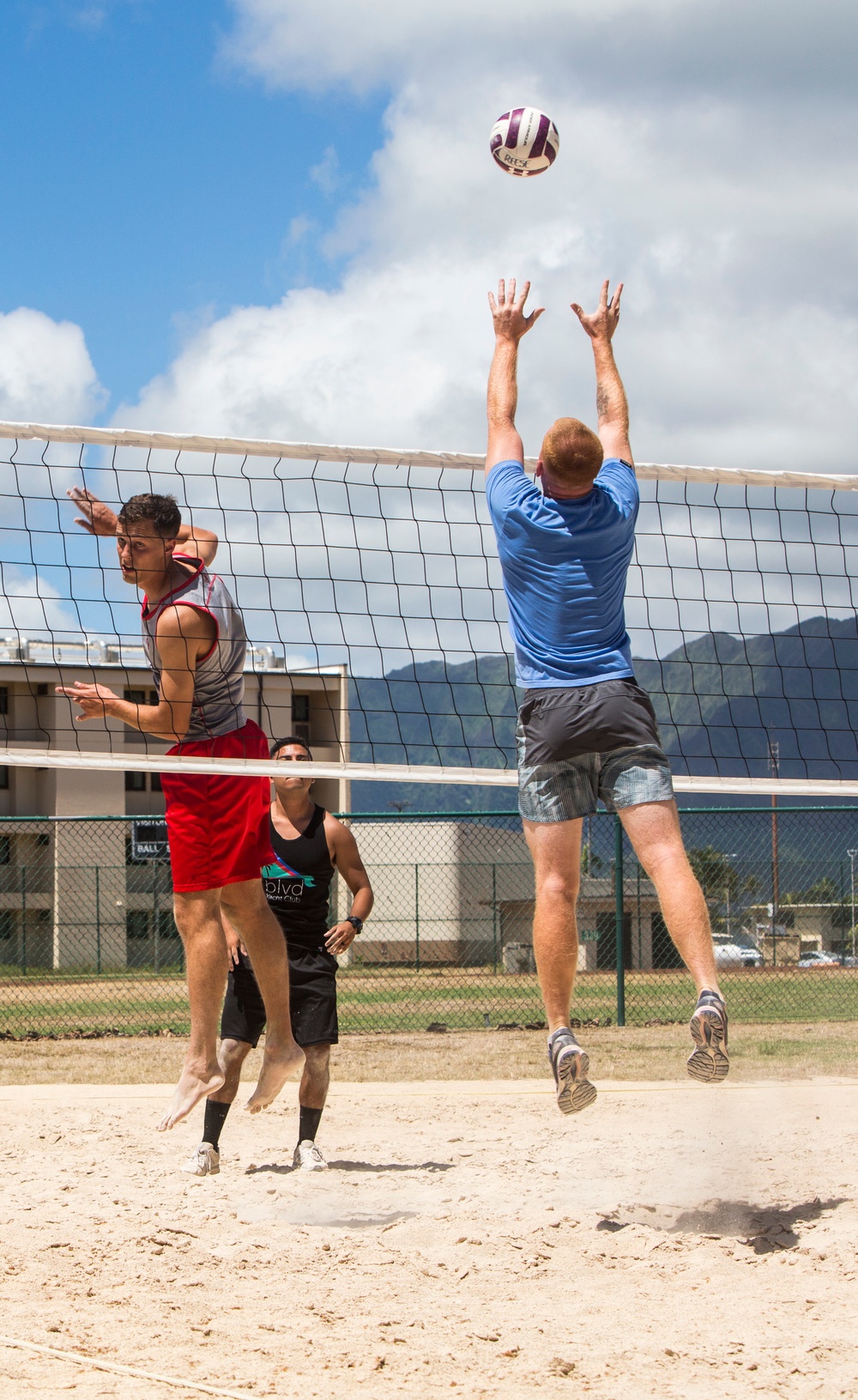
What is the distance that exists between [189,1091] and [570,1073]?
1.51 meters

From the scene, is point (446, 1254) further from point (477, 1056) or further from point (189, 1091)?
point (477, 1056)

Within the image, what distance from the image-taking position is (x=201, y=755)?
5.11 metres

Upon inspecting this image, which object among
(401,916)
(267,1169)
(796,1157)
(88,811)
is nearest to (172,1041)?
(267,1169)

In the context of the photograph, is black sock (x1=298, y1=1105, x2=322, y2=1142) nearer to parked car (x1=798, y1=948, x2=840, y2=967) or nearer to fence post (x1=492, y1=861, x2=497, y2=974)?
parked car (x1=798, y1=948, x2=840, y2=967)

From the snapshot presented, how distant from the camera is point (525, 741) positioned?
14.3 feet

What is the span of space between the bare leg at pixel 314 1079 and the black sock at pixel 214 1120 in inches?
14.6

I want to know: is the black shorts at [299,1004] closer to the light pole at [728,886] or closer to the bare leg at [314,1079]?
the bare leg at [314,1079]

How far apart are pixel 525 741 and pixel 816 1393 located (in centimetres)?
204

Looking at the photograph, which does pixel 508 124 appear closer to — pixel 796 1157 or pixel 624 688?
pixel 624 688

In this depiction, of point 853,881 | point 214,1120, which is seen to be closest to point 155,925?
point 853,881

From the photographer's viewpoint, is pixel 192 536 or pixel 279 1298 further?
pixel 192 536

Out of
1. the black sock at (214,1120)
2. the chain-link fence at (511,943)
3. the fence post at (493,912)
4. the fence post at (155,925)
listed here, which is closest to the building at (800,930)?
the chain-link fence at (511,943)

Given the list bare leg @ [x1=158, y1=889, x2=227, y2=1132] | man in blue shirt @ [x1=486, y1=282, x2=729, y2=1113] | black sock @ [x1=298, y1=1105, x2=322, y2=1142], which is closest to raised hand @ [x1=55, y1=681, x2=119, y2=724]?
bare leg @ [x1=158, y1=889, x2=227, y2=1132]

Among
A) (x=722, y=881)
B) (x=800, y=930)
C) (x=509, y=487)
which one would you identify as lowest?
(x=800, y=930)
